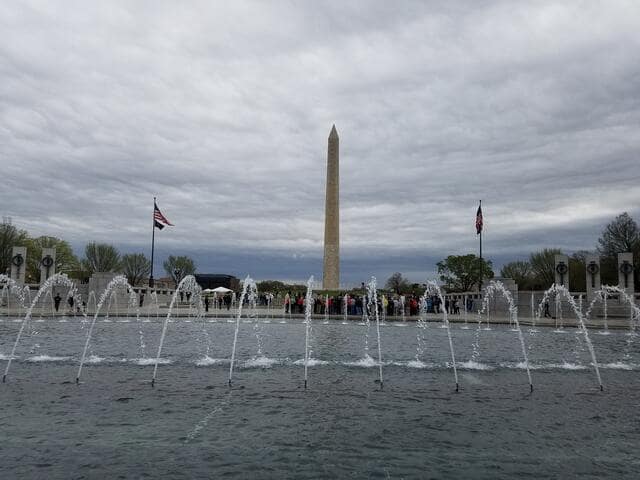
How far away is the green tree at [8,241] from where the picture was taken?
6244 cm

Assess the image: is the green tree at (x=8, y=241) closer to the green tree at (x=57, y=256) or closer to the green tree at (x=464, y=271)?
the green tree at (x=57, y=256)

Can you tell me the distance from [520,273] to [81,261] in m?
62.8

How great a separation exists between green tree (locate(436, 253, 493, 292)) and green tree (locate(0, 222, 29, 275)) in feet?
210

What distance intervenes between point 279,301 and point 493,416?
45351 millimetres

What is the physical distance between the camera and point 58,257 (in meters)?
74.2

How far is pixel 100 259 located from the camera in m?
80.4

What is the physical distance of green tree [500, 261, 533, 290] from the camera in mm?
76438

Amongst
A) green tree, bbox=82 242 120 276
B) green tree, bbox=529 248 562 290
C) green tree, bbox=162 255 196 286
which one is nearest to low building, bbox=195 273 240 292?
green tree, bbox=162 255 196 286

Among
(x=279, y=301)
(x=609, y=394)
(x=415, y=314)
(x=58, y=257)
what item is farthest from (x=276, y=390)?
(x=58, y=257)

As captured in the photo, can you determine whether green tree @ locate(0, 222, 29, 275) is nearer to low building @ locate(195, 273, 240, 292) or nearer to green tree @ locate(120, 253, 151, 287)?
green tree @ locate(120, 253, 151, 287)

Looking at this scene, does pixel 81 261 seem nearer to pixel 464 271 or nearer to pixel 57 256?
pixel 57 256

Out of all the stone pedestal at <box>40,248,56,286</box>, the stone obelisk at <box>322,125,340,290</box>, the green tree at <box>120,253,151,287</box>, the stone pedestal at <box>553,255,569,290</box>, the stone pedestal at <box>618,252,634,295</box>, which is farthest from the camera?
the green tree at <box>120,253,151,287</box>

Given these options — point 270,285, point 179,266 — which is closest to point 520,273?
point 270,285

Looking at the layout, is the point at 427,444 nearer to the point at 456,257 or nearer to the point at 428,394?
the point at 428,394
